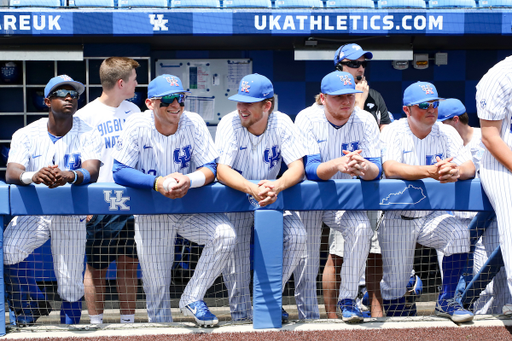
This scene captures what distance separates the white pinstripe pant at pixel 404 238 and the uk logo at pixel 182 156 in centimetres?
109

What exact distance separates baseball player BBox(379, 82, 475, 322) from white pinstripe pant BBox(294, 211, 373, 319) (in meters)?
0.18

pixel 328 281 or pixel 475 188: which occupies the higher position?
pixel 475 188

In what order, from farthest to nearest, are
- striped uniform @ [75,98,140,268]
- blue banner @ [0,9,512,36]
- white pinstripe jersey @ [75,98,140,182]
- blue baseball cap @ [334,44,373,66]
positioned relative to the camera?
blue banner @ [0,9,512,36] → blue baseball cap @ [334,44,373,66] → white pinstripe jersey @ [75,98,140,182] → striped uniform @ [75,98,140,268]

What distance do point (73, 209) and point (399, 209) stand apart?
1.59 meters

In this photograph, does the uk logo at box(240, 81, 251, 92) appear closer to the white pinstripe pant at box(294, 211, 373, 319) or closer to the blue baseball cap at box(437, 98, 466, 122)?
the white pinstripe pant at box(294, 211, 373, 319)

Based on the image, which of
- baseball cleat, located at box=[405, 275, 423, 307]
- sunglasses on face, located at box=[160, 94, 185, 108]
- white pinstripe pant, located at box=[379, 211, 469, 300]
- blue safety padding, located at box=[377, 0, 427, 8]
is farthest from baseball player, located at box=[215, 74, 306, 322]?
blue safety padding, located at box=[377, 0, 427, 8]

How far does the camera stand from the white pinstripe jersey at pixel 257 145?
256cm

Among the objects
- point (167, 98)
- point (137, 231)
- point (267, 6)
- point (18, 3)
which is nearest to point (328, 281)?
point (137, 231)

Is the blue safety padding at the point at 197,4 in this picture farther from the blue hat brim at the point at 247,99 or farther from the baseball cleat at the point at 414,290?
the baseball cleat at the point at 414,290

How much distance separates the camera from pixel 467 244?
2.52m

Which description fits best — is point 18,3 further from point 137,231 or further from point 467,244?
point 467,244

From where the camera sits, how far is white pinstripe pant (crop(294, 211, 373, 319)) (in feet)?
8.06

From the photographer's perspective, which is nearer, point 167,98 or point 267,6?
point 167,98

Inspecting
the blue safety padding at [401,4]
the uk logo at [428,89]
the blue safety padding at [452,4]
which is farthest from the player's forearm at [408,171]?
the blue safety padding at [452,4]
